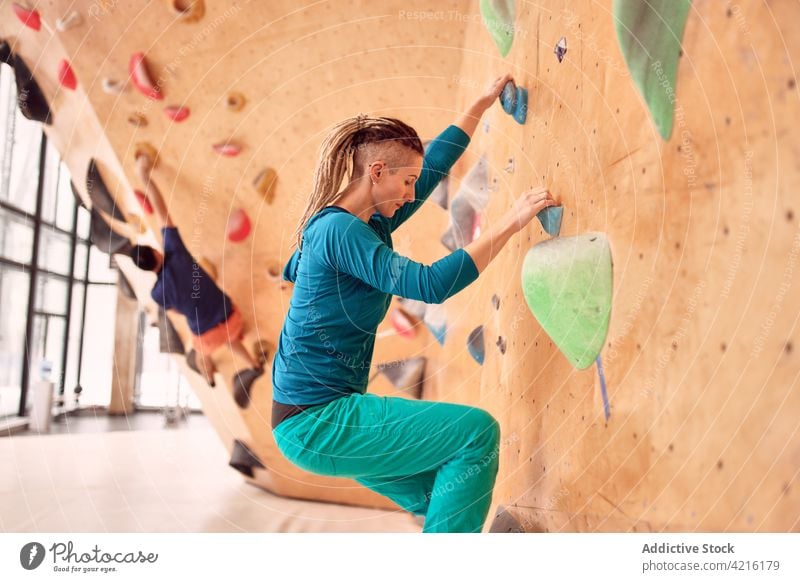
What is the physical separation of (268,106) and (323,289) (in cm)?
66

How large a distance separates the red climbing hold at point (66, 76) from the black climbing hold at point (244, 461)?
0.88m

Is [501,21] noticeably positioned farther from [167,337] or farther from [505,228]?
[167,337]

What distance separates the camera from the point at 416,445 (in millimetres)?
1098

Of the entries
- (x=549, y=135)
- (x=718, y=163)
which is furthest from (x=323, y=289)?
(x=718, y=163)

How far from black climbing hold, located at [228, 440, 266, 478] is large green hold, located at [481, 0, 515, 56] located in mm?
1049

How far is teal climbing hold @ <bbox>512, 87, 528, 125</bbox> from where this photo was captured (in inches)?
51.7

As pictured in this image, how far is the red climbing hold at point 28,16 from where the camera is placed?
1.54 meters

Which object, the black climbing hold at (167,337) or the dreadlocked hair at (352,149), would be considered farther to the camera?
the black climbing hold at (167,337)

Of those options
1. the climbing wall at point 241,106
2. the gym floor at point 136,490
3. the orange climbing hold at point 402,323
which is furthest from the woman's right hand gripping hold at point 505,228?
the gym floor at point 136,490

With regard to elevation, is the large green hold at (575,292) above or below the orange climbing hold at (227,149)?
below

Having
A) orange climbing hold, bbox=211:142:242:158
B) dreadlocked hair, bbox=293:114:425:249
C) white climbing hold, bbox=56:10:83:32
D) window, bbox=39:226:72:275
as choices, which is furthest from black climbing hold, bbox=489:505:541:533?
white climbing hold, bbox=56:10:83:32

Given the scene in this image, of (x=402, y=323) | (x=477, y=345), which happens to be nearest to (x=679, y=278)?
(x=477, y=345)

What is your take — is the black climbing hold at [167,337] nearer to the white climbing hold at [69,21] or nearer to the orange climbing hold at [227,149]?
the orange climbing hold at [227,149]

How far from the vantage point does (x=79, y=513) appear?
4.78ft
